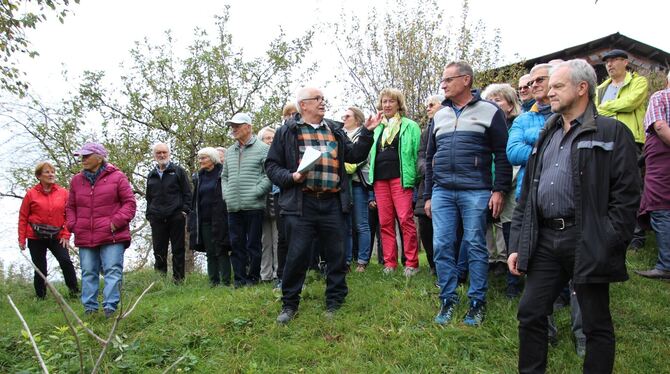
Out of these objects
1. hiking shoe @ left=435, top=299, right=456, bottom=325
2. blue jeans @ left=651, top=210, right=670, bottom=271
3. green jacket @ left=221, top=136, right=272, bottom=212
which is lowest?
hiking shoe @ left=435, top=299, right=456, bottom=325

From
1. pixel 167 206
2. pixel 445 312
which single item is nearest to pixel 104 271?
pixel 167 206

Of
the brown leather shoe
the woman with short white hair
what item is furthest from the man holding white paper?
the brown leather shoe

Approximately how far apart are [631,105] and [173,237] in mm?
6354

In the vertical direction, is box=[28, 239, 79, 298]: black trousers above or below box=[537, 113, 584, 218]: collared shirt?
below

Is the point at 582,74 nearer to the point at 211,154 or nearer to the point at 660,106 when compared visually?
the point at 660,106

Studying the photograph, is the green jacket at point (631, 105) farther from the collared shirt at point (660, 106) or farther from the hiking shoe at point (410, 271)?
the hiking shoe at point (410, 271)

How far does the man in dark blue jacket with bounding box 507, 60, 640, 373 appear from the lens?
9.66ft

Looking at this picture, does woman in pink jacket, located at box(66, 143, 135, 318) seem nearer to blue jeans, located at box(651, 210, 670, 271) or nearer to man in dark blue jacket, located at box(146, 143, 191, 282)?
man in dark blue jacket, located at box(146, 143, 191, 282)

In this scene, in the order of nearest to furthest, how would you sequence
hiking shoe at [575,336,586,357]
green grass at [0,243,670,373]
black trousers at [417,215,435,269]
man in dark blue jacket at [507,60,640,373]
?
man in dark blue jacket at [507,60,640,373]
hiking shoe at [575,336,586,357]
green grass at [0,243,670,373]
black trousers at [417,215,435,269]

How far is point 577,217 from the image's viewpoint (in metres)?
3.04

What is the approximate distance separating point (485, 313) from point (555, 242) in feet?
5.10

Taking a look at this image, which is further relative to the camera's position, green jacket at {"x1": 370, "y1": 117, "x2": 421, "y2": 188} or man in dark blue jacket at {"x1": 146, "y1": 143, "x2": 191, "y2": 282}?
man in dark blue jacket at {"x1": 146, "y1": 143, "x2": 191, "y2": 282}

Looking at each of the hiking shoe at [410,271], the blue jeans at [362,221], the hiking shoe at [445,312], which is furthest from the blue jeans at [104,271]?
the hiking shoe at [445,312]

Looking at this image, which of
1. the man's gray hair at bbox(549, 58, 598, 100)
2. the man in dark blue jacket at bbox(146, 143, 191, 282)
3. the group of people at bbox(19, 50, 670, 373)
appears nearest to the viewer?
the group of people at bbox(19, 50, 670, 373)
